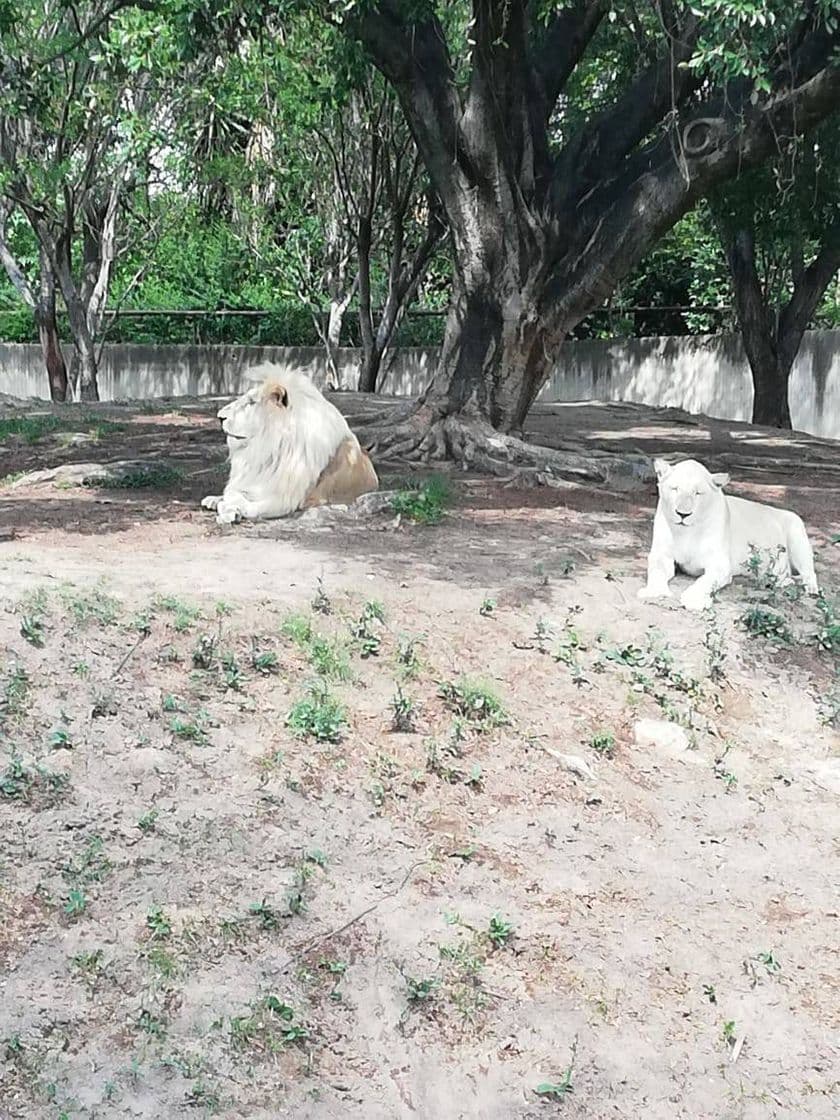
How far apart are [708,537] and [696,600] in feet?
1.18

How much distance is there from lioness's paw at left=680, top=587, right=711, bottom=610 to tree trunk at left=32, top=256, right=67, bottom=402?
1498 centimetres

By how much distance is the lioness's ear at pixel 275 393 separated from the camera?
895 cm

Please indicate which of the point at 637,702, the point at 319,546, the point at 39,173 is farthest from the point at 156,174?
the point at 637,702

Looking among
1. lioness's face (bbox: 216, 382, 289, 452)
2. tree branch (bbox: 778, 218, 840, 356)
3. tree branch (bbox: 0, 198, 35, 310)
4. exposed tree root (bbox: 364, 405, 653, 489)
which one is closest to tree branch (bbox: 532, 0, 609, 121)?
exposed tree root (bbox: 364, 405, 653, 489)

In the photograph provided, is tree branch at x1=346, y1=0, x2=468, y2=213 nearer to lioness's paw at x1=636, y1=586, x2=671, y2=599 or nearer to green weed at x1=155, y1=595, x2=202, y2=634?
lioness's paw at x1=636, y1=586, x2=671, y2=599

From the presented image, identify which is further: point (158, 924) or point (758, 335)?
point (758, 335)

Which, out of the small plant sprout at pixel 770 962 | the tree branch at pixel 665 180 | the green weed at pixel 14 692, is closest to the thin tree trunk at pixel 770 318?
the tree branch at pixel 665 180

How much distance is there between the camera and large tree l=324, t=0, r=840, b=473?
35.4ft

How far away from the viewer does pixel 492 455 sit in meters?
11.4

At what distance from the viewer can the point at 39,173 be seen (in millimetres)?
18016

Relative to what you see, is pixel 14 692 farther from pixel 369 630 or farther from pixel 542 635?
pixel 542 635

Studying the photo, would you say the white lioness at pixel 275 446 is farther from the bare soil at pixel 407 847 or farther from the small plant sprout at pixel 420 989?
the small plant sprout at pixel 420 989

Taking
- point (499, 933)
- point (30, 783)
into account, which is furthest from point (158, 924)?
point (499, 933)

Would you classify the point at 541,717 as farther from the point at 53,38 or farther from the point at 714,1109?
the point at 53,38
